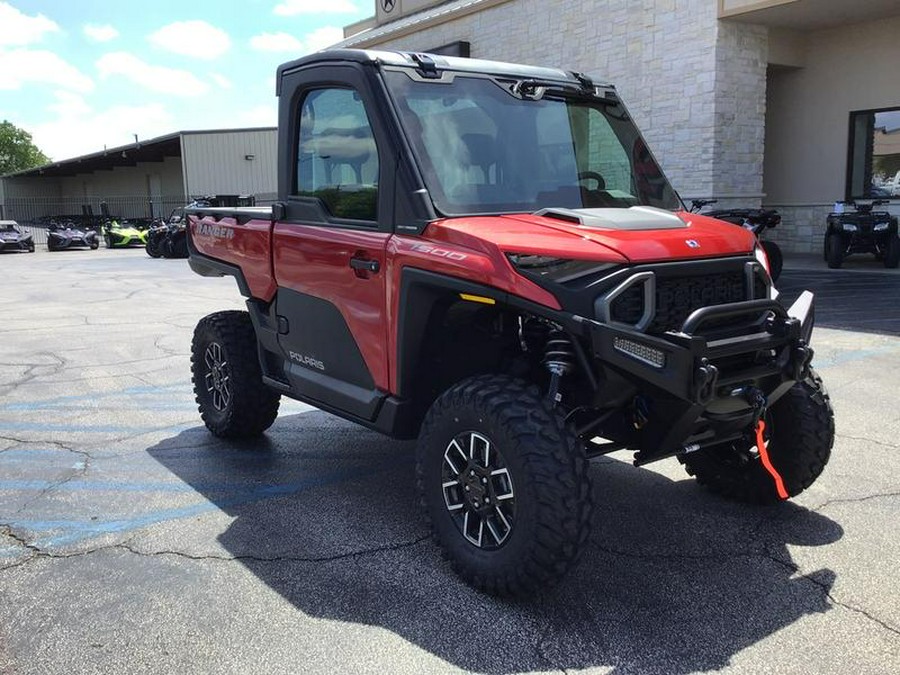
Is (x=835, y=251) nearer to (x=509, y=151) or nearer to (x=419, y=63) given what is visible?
(x=509, y=151)

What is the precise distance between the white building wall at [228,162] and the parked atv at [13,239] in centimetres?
1039

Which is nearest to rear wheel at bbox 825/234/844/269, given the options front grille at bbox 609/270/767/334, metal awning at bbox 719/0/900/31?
metal awning at bbox 719/0/900/31

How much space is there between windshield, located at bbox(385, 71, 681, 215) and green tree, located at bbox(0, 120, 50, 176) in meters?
128

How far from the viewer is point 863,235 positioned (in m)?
15.1

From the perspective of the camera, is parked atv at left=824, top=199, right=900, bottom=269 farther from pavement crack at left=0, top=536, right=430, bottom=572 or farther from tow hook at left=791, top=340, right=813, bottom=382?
pavement crack at left=0, top=536, right=430, bottom=572

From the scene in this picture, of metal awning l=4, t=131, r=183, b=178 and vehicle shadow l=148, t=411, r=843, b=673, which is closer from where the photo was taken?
vehicle shadow l=148, t=411, r=843, b=673

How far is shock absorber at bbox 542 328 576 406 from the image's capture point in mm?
3229

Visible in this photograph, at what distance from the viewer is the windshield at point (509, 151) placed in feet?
12.1

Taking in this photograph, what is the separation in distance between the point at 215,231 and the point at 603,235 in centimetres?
297

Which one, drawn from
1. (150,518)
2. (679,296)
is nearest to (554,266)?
(679,296)

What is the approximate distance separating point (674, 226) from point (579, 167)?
2.31 ft

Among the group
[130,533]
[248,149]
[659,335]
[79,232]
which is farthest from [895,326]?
[248,149]

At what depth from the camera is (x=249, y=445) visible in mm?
5523

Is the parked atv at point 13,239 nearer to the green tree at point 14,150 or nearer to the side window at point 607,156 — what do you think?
the side window at point 607,156
